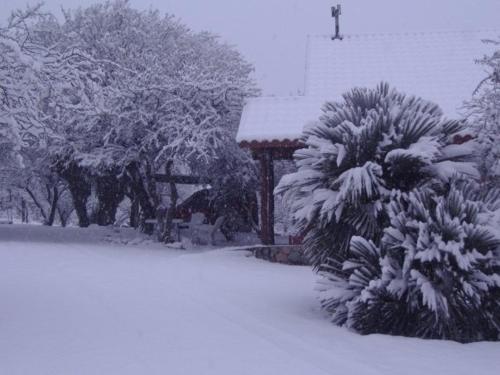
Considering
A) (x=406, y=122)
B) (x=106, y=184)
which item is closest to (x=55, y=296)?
(x=406, y=122)

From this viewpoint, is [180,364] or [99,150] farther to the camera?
[99,150]

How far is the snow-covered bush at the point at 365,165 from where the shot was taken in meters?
6.46

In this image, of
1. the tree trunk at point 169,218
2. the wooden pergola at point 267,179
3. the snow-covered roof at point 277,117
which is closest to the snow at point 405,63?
the snow-covered roof at point 277,117

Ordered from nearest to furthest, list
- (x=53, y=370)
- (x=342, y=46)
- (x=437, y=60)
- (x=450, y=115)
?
(x=53, y=370) < (x=450, y=115) < (x=437, y=60) < (x=342, y=46)

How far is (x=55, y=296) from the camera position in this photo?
762 centimetres

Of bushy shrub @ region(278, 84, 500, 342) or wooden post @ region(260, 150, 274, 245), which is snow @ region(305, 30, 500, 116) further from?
bushy shrub @ region(278, 84, 500, 342)

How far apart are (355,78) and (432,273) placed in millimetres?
9241

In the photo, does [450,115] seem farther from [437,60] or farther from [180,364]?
[180,364]

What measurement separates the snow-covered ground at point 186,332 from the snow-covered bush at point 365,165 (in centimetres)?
109

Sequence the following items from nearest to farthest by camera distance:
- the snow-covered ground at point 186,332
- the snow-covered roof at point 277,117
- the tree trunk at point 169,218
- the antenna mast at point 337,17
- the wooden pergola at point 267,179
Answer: the snow-covered ground at point 186,332 → the snow-covered roof at point 277,117 → the wooden pergola at point 267,179 → the tree trunk at point 169,218 → the antenna mast at point 337,17

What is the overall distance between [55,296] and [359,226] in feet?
13.3

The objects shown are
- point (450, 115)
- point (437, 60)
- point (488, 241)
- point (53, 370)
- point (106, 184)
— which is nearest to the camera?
point (53, 370)

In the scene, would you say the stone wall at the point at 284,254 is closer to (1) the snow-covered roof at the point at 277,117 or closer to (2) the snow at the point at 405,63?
(1) the snow-covered roof at the point at 277,117

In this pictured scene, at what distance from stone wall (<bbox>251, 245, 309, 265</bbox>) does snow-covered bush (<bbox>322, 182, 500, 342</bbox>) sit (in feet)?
20.3
